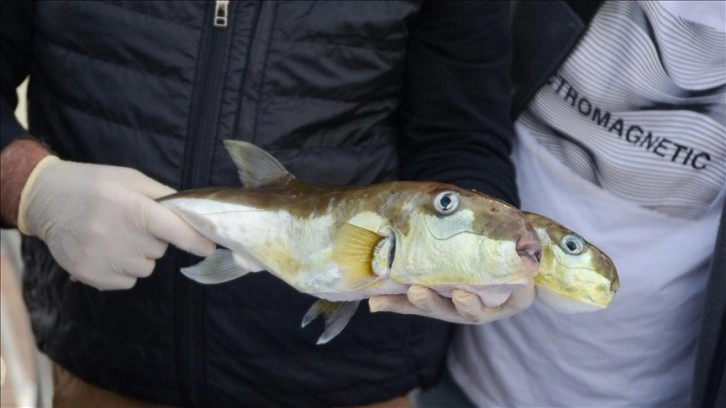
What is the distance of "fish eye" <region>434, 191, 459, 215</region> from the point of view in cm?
110

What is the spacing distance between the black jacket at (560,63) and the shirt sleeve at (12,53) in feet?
2.53

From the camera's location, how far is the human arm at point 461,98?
1.54 metres

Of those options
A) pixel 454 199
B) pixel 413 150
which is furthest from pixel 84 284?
pixel 454 199

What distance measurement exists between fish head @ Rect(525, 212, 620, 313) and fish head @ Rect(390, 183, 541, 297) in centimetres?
8

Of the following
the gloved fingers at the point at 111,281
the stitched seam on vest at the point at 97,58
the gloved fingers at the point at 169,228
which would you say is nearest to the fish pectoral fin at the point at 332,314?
the gloved fingers at the point at 169,228

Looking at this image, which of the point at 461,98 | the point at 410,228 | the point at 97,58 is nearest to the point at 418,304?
the point at 410,228

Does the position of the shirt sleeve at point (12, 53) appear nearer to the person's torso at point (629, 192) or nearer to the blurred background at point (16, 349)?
the blurred background at point (16, 349)

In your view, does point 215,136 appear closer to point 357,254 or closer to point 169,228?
point 169,228

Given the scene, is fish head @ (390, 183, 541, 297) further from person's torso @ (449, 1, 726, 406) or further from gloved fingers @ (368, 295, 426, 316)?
person's torso @ (449, 1, 726, 406)

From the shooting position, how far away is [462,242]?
3.59 feet

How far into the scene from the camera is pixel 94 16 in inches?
56.0

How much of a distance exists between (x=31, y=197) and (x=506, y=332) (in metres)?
0.80

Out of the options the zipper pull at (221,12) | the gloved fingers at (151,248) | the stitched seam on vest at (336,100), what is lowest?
the gloved fingers at (151,248)

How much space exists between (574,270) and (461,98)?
0.50 meters
